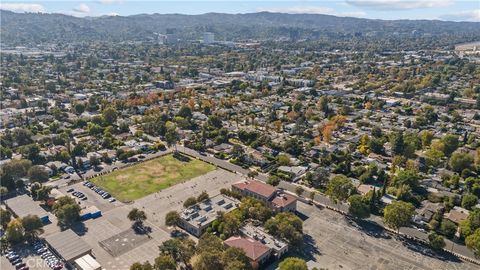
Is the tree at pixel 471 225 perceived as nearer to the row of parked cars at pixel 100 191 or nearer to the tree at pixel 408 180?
the tree at pixel 408 180

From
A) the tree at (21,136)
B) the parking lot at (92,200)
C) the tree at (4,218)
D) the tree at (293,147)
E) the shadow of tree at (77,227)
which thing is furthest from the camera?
the tree at (21,136)

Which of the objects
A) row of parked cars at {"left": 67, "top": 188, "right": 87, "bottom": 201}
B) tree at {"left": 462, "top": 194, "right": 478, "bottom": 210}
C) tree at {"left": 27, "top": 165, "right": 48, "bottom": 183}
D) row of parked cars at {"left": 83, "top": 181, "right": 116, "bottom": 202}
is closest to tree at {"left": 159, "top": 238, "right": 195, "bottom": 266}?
row of parked cars at {"left": 83, "top": 181, "right": 116, "bottom": 202}

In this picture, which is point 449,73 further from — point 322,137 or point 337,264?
point 337,264

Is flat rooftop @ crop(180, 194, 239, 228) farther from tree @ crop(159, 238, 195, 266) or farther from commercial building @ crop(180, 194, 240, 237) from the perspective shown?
tree @ crop(159, 238, 195, 266)

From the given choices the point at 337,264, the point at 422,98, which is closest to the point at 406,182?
the point at 337,264

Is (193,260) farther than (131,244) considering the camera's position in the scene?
No

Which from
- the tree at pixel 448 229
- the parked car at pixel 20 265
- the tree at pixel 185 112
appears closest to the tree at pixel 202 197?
the parked car at pixel 20 265
